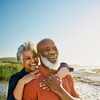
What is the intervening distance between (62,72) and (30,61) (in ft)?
0.70

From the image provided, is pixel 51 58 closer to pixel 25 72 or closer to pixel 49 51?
pixel 49 51

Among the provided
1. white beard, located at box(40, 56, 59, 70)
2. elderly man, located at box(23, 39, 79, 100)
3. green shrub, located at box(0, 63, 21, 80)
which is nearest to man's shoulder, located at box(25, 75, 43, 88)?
elderly man, located at box(23, 39, 79, 100)

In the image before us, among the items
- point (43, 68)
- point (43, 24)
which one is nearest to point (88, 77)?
point (43, 24)

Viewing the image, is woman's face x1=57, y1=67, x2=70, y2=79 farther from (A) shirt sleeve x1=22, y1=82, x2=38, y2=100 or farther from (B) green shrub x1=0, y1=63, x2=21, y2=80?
(B) green shrub x1=0, y1=63, x2=21, y2=80

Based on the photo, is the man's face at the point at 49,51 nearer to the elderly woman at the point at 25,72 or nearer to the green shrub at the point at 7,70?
the elderly woman at the point at 25,72

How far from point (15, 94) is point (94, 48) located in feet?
4.47

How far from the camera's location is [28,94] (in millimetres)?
2199

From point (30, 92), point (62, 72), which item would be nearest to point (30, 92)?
point (30, 92)

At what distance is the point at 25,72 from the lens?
2.30 m

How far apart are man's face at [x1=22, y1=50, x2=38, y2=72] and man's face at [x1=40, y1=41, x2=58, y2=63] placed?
2.7 inches

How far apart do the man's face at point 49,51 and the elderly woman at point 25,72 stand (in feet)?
0.26

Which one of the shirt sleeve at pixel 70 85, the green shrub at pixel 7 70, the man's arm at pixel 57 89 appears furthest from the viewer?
the green shrub at pixel 7 70

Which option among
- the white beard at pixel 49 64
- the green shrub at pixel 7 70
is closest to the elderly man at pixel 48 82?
the white beard at pixel 49 64

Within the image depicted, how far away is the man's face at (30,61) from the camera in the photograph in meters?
2.24
